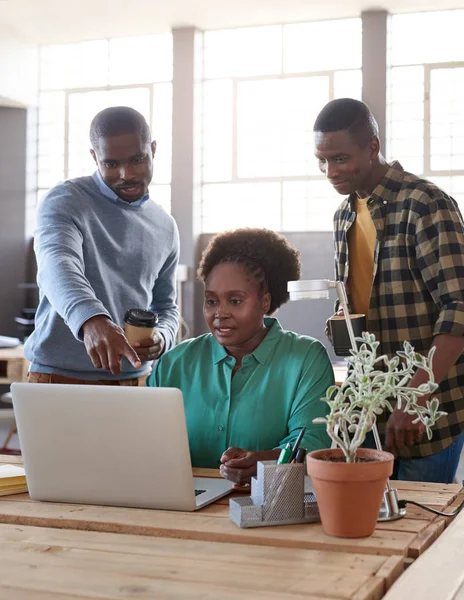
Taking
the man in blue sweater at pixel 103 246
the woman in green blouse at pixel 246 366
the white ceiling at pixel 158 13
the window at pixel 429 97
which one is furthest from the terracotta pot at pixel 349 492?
the white ceiling at pixel 158 13

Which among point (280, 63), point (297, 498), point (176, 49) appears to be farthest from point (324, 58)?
point (297, 498)

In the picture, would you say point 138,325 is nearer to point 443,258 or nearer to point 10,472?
point 10,472

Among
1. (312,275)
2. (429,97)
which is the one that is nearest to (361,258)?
(312,275)

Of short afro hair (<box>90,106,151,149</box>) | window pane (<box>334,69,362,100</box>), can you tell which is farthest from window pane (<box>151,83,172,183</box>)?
short afro hair (<box>90,106,151,149</box>)

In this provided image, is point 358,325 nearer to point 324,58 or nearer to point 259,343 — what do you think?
point 259,343

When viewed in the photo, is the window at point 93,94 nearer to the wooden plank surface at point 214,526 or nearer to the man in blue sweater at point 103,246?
the man in blue sweater at point 103,246

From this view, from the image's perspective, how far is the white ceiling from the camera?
7574 mm

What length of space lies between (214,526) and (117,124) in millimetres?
1149

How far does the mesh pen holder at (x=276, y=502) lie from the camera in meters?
1.31

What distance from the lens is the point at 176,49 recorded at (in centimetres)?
830

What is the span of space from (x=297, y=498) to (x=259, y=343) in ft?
2.17

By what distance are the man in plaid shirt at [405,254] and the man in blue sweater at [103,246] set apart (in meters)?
0.50

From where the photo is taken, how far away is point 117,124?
2.07 m

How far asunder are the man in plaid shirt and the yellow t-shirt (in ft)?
0.05
